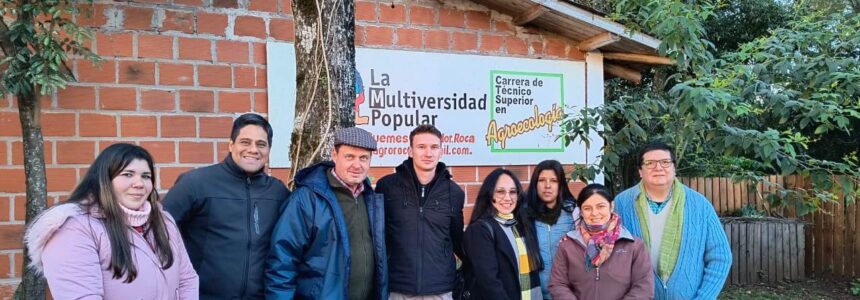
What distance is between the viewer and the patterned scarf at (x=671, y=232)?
11.6 feet

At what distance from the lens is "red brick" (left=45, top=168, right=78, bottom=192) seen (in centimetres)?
443

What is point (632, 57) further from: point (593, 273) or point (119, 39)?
point (119, 39)

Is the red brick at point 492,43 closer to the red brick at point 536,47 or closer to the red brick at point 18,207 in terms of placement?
the red brick at point 536,47

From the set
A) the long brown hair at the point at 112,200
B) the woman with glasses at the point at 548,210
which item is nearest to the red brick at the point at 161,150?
the long brown hair at the point at 112,200

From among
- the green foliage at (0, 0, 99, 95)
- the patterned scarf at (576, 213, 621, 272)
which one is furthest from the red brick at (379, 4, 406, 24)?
the patterned scarf at (576, 213, 621, 272)

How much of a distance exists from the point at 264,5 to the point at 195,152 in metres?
1.28

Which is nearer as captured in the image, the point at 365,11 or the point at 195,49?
the point at 195,49

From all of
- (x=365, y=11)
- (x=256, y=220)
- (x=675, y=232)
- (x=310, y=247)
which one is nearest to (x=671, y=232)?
(x=675, y=232)

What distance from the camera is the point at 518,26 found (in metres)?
6.06

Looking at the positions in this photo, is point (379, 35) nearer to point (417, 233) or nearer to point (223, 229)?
point (417, 233)

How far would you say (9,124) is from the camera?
4.34 metres

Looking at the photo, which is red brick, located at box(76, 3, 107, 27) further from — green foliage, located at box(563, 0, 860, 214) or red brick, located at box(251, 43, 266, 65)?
green foliage, located at box(563, 0, 860, 214)

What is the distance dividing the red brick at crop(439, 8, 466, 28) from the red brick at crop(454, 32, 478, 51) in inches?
3.4

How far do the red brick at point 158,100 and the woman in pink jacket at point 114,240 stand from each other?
230 centimetres
